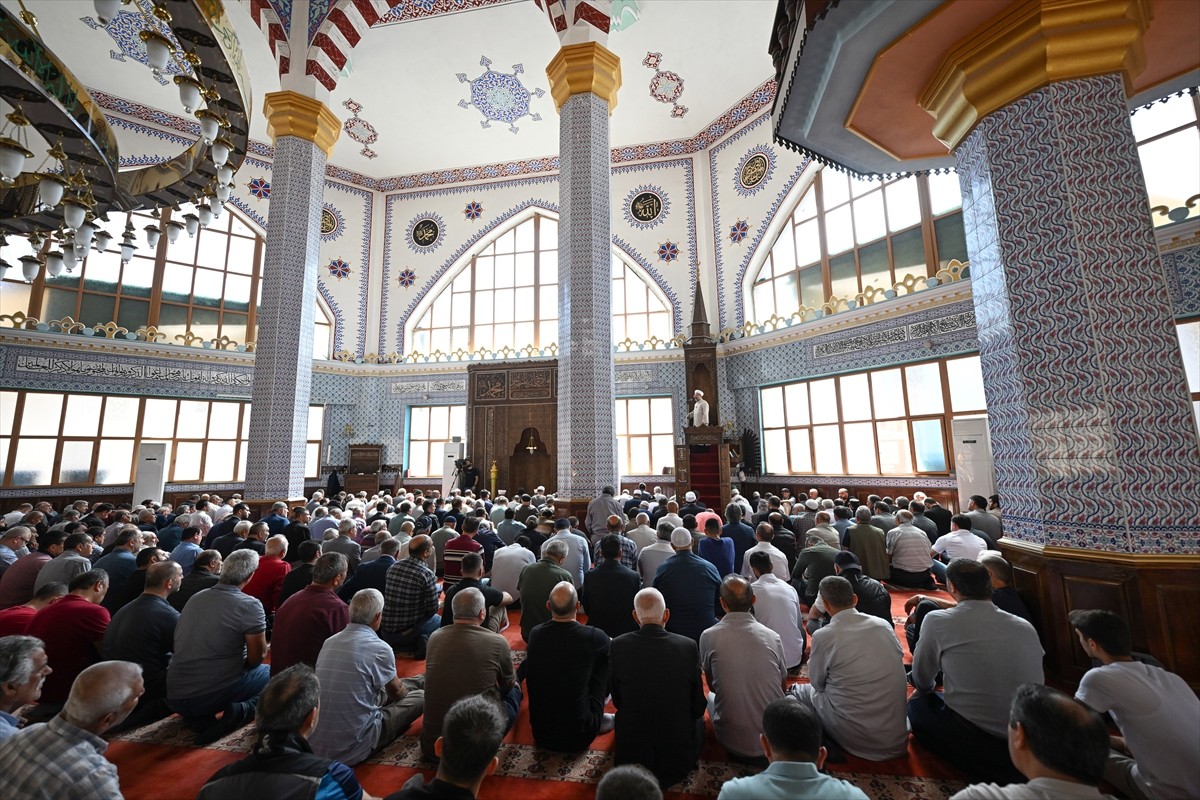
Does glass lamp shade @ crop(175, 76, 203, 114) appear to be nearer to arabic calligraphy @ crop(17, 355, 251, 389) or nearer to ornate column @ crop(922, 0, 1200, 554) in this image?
ornate column @ crop(922, 0, 1200, 554)

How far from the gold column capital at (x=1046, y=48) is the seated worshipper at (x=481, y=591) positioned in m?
3.61

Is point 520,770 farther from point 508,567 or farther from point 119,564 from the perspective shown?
point 119,564

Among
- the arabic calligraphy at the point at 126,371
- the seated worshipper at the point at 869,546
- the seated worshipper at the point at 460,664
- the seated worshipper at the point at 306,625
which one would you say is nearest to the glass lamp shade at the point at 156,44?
the seated worshipper at the point at 306,625

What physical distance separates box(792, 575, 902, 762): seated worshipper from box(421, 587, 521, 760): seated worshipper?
1119mm

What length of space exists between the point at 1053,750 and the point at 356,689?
199 centimetres

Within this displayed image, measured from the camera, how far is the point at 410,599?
10.0 feet

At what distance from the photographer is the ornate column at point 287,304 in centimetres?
578

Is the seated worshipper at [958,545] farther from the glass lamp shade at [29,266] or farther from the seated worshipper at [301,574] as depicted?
the glass lamp shade at [29,266]

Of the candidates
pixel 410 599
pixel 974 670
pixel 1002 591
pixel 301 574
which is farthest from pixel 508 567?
pixel 1002 591

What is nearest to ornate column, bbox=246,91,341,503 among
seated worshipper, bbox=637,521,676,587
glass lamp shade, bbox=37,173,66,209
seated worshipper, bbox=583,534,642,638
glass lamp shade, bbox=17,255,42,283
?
glass lamp shade, bbox=17,255,42,283

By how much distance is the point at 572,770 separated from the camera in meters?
1.93

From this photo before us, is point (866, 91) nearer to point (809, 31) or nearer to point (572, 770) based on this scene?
point (809, 31)

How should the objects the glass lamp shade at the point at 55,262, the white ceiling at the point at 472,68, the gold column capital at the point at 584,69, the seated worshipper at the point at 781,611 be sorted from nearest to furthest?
1. the seated worshipper at the point at 781,611
2. the glass lamp shade at the point at 55,262
3. the gold column capital at the point at 584,69
4. the white ceiling at the point at 472,68

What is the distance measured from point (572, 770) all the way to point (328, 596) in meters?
1.26
